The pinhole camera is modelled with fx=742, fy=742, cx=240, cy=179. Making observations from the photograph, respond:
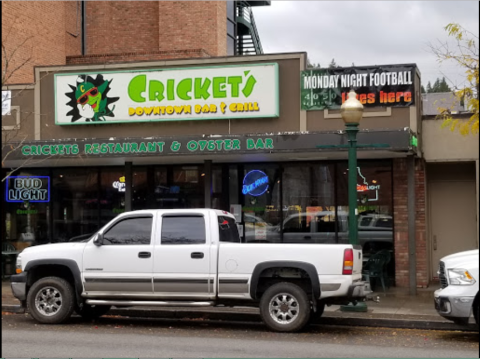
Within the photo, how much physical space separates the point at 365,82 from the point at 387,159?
198 cm

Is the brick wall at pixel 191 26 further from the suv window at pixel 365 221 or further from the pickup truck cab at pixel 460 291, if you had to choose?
the pickup truck cab at pixel 460 291

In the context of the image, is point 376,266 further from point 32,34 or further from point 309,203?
point 32,34

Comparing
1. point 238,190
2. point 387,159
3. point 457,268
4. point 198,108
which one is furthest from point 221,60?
point 457,268

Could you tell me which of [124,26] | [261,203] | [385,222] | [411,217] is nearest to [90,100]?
[261,203]

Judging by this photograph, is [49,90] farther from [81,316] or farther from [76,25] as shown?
[76,25]

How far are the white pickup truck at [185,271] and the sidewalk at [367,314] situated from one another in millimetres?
835

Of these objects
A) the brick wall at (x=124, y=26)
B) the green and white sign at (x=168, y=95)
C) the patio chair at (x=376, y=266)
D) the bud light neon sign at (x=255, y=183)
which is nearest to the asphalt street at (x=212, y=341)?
the patio chair at (x=376, y=266)

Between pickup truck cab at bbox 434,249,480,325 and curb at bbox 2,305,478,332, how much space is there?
1115 millimetres

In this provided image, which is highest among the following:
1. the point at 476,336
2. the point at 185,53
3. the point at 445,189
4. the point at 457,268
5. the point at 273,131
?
the point at 185,53

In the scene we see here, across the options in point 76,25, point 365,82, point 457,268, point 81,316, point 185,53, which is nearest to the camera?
point 457,268

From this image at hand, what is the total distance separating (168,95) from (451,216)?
719 centimetres

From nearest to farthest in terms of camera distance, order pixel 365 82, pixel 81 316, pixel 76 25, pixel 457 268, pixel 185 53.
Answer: pixel 457 268, pixel 81 316, pixel 365 82, pixel 185 53, pixel 76 25

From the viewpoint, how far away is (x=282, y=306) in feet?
36.1

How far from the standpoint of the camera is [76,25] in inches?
1052
